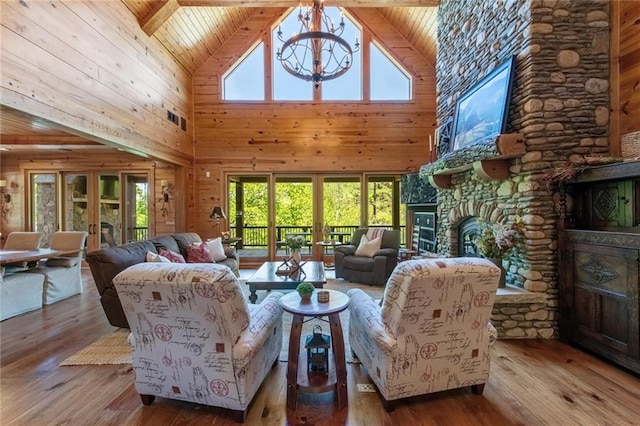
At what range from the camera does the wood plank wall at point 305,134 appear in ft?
22.4

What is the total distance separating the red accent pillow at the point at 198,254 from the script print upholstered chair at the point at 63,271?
5.88ft

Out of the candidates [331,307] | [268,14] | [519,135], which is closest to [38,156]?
[268,14]

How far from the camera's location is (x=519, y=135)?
3.16 m

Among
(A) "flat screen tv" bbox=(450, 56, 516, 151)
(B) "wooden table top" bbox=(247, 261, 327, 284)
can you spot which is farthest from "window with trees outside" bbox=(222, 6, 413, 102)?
(B) "wooden table top" bbox=(247, 261, 327, 284)

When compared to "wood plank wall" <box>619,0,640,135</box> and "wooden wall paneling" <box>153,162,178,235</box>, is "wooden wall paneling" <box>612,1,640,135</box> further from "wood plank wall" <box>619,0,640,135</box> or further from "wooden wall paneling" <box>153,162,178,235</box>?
"wooden wall paneling" <box>153,162,178,235</box>

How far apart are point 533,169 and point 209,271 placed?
3.32 metres

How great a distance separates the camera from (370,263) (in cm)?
509

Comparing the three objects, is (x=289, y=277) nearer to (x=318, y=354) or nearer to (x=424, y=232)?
(x=318, y=354)

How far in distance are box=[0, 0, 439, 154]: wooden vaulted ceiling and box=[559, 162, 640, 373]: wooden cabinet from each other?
13.7ft

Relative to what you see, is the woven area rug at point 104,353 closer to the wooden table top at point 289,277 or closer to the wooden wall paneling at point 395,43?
the wooden table top at point 289,277

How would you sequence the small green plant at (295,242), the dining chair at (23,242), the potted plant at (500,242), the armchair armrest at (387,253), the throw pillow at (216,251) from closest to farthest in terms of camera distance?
the potted plant at (500,242) → the small green plant at (295,242) → the dining chair at (23,242) → the throw pillow at (216,251) → the armchair armrest at (387,253)

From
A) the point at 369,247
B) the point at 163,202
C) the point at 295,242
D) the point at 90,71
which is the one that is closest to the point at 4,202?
the point at 163,202

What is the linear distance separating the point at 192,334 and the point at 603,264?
11.0ft

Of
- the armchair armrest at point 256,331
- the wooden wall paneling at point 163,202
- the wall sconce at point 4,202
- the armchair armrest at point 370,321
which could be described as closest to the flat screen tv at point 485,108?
the armchair armrest at point 370,321
